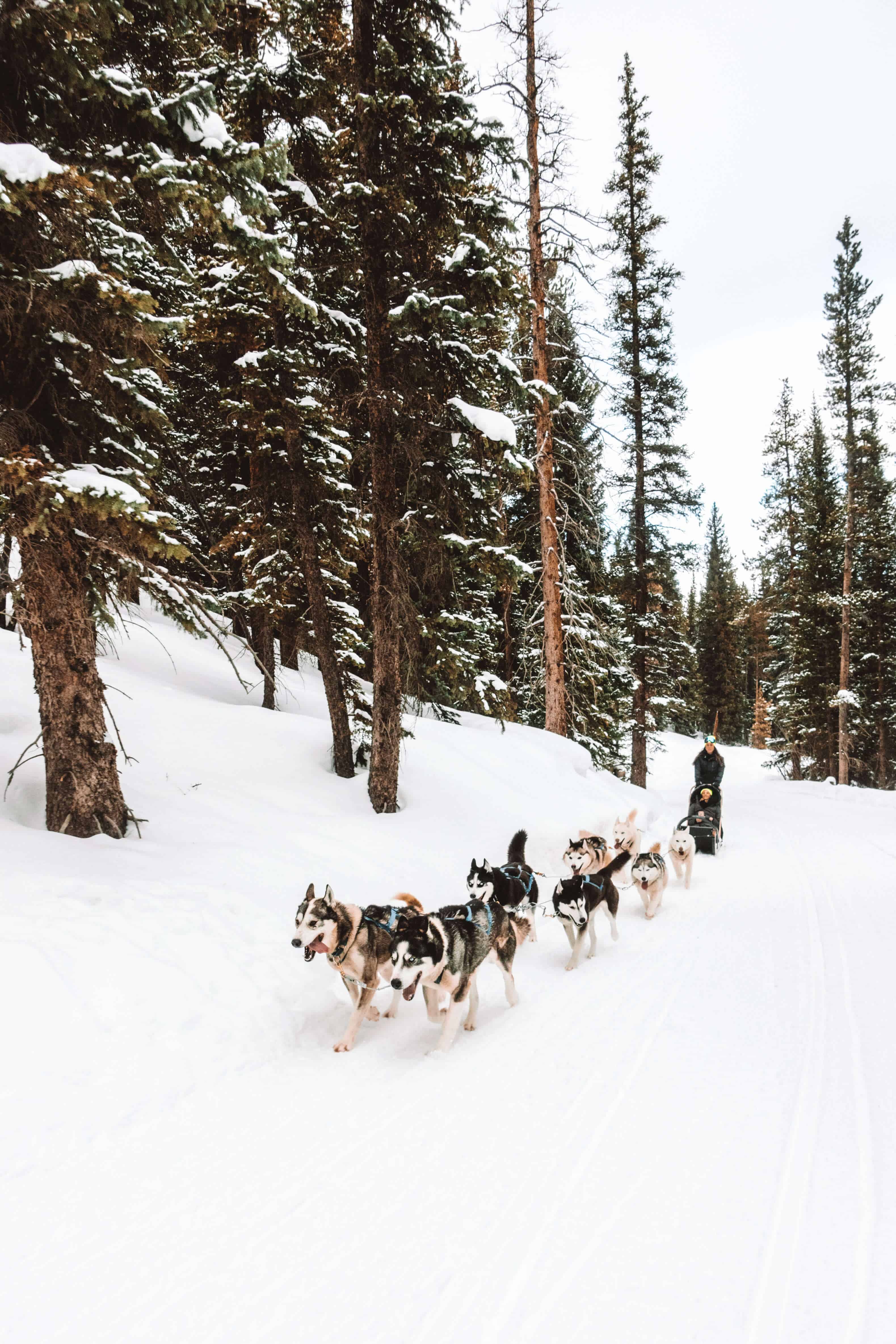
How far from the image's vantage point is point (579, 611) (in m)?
17.4

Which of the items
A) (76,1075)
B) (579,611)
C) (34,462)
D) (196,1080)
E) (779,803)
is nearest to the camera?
(76,1075)

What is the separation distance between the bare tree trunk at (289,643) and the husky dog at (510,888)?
927 centimetres

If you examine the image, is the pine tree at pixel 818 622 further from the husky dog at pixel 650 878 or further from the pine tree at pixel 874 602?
the husky dog at pixel 650 878

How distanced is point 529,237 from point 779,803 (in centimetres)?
1799

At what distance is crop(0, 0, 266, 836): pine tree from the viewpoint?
17.4ft

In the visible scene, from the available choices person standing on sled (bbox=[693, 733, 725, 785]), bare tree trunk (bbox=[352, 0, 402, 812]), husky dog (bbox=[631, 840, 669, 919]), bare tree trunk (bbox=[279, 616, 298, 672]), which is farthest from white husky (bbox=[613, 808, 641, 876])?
bare tree trunk (bbox=[279, 616, 298, 672])

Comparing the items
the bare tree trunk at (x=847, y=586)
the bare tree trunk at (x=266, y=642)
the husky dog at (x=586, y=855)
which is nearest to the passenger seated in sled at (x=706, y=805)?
the husky dog at (x=586, y=855)

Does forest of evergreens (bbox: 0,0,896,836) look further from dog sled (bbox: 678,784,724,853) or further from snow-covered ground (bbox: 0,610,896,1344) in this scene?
dog sled (bbox: 678,784,724,853)

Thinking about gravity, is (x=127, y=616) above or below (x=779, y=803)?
above

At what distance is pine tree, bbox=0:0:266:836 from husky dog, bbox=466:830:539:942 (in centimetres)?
365

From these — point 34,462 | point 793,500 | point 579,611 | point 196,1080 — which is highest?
point 793,500

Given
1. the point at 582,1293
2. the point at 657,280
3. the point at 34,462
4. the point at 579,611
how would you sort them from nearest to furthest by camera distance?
the point at 582,1293, the point at 34,462, the point at 579,611, the point at 657,280

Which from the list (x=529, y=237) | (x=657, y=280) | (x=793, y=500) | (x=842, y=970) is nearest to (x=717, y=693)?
(x=793, y=500)

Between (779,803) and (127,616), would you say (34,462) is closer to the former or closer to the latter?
(127,616)
